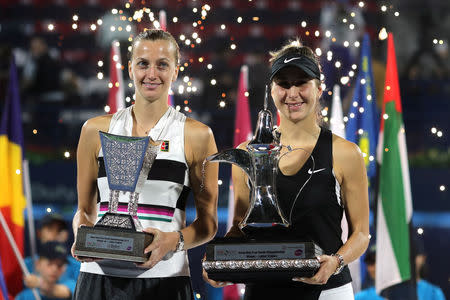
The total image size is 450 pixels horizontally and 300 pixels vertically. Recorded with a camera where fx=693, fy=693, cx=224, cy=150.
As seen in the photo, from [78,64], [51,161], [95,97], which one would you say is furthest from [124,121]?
[78,64]

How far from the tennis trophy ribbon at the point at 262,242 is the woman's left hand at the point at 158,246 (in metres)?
0.14

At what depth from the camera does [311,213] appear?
5.45 feet

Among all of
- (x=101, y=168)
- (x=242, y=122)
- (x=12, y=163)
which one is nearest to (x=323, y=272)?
(x=101, y=168)

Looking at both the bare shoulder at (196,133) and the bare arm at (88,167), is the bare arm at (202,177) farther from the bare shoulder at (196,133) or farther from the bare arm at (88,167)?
the bare arm at (88,167)

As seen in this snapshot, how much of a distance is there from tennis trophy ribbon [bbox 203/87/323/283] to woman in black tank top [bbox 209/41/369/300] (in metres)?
0.05

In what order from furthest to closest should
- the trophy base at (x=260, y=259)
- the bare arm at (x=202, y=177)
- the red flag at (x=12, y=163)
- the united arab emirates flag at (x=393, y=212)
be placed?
the red flag at (x=12, y=163), the united arab emirates flag at (x=393, y=212), the bare arm at (x=202, y=177), the trophy base at (x=260, y=259)

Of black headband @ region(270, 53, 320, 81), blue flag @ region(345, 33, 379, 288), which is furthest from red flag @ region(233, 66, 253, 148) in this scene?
black headband @ region(270, 53, 320, 81)

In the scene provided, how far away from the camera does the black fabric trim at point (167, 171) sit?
1778 millimetres

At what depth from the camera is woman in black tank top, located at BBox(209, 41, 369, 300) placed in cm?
166

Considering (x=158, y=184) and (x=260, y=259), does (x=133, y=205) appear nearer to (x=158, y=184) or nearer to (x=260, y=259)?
(x=158, y=184)

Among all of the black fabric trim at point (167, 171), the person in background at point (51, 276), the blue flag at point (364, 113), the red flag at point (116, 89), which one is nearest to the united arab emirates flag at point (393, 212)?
the blue flag at point (364, 113)

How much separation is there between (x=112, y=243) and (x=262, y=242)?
35 cm

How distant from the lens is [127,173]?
5.53 ft

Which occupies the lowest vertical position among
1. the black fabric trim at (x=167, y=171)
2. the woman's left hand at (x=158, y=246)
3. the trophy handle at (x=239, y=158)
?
the woman's left hand at (x=158, y=246)
